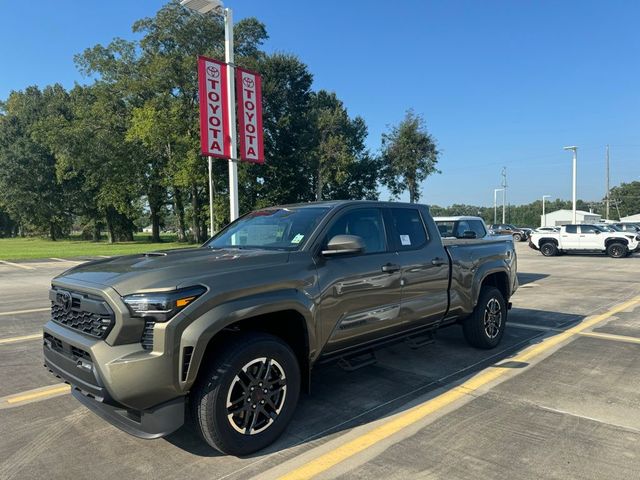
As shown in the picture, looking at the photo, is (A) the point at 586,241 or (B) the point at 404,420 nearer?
(B) the point at 404,420

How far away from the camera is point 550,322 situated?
760cm

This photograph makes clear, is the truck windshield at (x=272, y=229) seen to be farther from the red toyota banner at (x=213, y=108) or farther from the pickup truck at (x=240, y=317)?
the red toyota banner at (x=213, y=108)

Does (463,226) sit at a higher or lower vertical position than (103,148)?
lower

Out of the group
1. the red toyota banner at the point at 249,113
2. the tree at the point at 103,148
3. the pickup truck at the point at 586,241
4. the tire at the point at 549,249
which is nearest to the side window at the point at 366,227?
the red toyota banner at the point at 249,113

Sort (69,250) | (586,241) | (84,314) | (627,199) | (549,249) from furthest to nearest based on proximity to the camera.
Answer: (627,199), (69,250), (549,249), (586,241), (84,314)

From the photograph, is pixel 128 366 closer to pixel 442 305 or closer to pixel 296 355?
pixel 296 355

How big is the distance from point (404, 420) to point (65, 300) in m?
2.82

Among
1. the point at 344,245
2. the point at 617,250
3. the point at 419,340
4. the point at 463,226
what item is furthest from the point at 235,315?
the point at 617,250

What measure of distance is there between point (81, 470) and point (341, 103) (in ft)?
161

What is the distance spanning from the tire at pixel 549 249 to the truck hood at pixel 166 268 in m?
23.5

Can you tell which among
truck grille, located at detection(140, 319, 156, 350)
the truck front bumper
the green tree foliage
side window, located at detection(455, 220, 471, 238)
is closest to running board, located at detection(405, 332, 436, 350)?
the truck front bumper

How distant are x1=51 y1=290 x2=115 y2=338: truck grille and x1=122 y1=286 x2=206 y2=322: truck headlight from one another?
0.17m

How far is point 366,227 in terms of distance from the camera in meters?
4.43

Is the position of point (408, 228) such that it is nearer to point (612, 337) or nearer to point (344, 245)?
point (344, 245)
